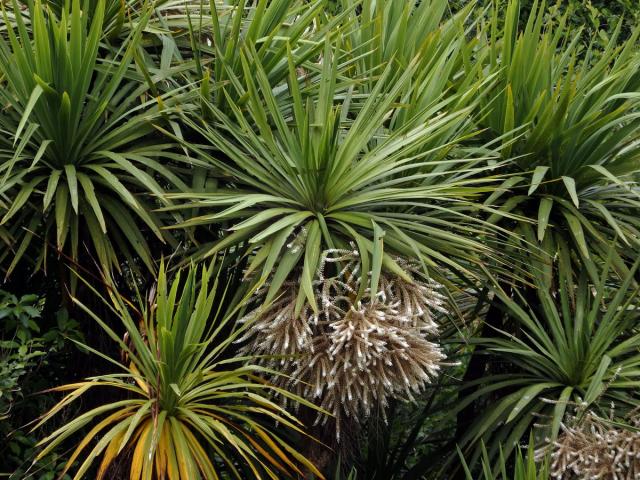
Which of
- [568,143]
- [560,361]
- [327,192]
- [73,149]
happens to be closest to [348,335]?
[327,192]

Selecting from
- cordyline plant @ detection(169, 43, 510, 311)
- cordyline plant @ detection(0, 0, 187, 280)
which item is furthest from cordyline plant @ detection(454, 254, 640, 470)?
cordyline plant @ detection(0, 0, 187, 280)

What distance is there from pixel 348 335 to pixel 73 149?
4.55 feet

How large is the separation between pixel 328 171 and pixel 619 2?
529 cm

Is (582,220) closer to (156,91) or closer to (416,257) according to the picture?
(416,257)

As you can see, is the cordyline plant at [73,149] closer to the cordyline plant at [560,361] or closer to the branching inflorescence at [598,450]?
the cordyline plant at [560,361]

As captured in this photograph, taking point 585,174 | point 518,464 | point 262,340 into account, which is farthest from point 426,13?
point 518,464

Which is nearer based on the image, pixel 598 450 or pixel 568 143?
pixel 598 450

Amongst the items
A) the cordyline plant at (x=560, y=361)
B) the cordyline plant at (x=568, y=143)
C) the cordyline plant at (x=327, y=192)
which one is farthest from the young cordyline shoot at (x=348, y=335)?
the cordyline plant at (x=568, y=143)

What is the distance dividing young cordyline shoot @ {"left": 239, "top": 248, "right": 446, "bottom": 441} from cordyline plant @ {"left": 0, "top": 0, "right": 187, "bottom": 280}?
60 cm

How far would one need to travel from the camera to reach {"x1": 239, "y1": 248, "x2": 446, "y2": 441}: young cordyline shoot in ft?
12.4

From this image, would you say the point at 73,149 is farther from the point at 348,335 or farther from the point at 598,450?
the point at 598,450

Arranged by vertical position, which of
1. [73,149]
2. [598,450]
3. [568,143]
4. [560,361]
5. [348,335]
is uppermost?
[568,143]

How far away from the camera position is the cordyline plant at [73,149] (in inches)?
156

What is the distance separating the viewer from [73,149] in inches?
164
